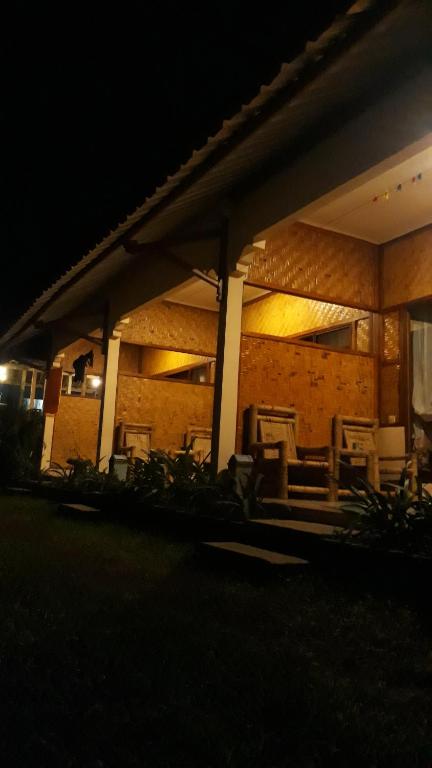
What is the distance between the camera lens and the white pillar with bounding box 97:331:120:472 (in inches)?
344

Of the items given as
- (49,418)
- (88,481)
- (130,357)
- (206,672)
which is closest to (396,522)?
(206,672)

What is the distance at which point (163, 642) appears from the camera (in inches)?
87.0

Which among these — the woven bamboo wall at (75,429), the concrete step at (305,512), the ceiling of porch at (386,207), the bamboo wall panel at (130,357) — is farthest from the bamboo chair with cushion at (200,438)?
the concrete step at (305,512)

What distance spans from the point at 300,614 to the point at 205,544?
1.15 metres

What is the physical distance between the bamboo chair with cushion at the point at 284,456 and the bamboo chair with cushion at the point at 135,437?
3.25 m

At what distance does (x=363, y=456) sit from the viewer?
17.9ft

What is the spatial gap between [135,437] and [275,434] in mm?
3587

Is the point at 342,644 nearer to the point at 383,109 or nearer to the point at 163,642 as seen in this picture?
the point at 163,642

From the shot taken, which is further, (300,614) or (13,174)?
(13,174)

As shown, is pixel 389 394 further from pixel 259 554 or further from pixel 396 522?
pixel 259 554

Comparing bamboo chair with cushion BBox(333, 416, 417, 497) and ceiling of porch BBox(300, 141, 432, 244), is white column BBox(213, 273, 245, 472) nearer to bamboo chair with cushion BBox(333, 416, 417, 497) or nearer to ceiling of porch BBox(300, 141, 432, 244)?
bamboo chair with cushion BBox(333, 416, 417, 497)

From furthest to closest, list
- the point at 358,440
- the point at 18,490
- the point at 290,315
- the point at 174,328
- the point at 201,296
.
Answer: the point at 174,328 < the point at 201,296 < the point at 290,315 < the point at 18,490 < the point at 358,440

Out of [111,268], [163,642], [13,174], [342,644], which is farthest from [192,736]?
[13,174]

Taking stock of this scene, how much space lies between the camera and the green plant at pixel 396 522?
304 cm
